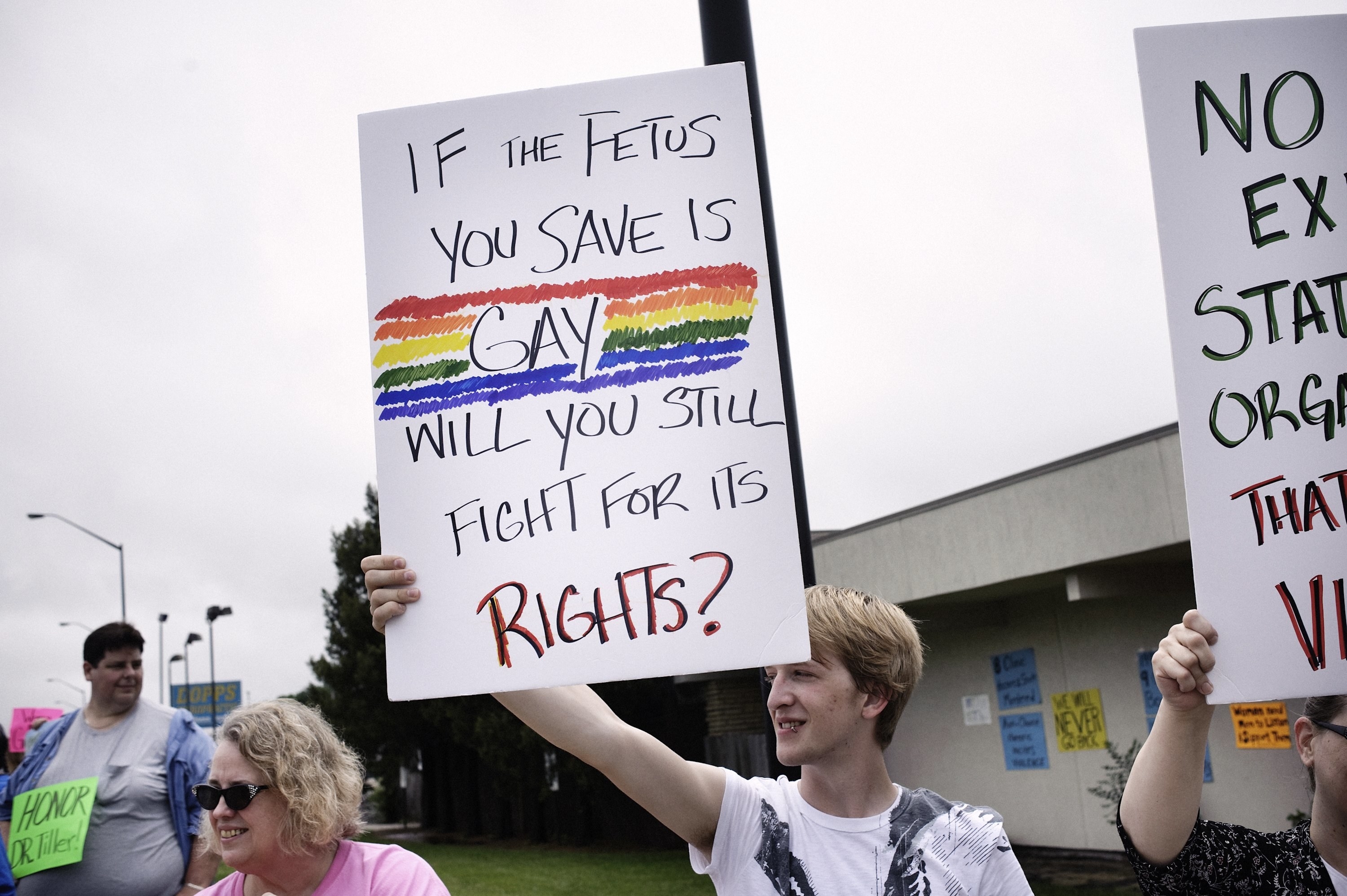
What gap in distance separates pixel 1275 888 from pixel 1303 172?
1.29 metres

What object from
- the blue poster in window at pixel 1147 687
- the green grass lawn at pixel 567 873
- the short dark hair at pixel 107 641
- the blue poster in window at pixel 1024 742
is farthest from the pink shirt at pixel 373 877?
→ the blue poster in window at pixel 1024 742

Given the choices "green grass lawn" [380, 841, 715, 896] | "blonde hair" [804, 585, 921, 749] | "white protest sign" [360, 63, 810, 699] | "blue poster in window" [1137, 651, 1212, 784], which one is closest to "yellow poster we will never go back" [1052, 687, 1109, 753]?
"blue poster in window" [1137, 651, 1212, 784]

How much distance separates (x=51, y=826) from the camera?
401 cm

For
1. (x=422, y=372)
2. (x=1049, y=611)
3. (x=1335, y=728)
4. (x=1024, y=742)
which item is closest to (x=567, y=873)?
(x=1024, y=742)

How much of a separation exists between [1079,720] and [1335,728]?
12181 millimetres

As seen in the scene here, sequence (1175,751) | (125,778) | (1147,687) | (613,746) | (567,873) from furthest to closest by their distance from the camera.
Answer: (567,873) < (1147,687) < (125,778) < (613,746) < (1175,751)

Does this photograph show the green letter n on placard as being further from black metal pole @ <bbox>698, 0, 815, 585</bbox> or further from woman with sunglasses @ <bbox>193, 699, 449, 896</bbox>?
black metal pole @ <bbox>698, 0, 815, 585</bbox>

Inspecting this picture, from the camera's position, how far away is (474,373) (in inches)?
84.6

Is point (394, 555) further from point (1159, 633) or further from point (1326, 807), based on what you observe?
point (1159, 633)

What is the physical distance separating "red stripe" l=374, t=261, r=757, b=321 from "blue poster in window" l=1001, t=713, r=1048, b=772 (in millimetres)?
13053

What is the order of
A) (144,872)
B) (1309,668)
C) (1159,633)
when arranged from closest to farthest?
1. (1309,668)
2. (144,872)
3. (1159,633)

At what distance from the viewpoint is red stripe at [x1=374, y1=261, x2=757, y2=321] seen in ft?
6.97

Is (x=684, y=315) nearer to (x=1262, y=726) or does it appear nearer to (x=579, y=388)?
(x=579, y=388)

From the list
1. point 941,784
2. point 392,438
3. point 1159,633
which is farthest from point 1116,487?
point 392,438
